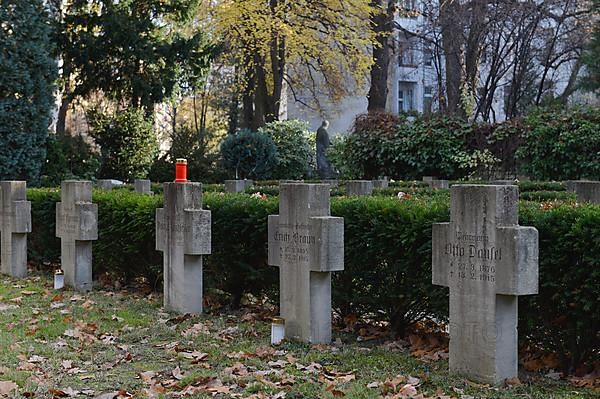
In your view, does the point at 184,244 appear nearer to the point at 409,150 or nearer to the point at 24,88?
the point at 24,88

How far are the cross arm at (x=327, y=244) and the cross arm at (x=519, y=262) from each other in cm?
188

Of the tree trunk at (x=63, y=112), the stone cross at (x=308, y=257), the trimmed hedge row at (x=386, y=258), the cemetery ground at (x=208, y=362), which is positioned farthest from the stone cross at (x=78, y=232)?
the tree trunk at (x=63, y=112)

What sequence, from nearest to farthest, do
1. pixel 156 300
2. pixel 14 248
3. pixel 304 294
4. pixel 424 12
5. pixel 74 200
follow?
1. pixel 304 294
2. pixel 156 300
3. pixel 74 200
4. pixel 14 248
5. pixel 424 12

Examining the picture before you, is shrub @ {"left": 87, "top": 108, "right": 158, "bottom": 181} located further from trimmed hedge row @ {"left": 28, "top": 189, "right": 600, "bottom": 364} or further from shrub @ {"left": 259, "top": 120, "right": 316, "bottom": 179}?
trimmed hedge row @ {"left": 28, "top": 189, "right": 600, "bottom": 364}

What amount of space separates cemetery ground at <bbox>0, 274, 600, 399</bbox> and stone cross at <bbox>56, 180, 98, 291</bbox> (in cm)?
182

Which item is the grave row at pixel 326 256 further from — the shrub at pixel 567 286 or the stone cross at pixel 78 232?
the shrub at pixel 567 286

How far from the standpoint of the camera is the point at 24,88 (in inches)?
867

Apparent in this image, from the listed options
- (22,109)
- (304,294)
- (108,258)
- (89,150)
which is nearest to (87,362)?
(304,294)

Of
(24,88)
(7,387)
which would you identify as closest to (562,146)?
(24,88)

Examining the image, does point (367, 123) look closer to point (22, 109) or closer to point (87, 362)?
point (22, 109)

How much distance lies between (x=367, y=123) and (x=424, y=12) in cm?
1151

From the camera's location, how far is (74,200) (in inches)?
464

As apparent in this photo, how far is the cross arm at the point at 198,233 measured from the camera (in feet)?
30.9

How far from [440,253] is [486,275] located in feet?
1.51
